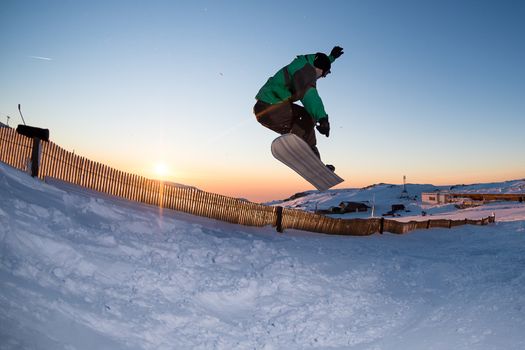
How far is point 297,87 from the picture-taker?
4.89m

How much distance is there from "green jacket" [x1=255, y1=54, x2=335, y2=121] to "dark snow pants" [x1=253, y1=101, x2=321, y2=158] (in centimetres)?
14

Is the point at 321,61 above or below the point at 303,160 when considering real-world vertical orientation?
above

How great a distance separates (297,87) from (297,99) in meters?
0.29

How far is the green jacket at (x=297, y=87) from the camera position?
482 cm

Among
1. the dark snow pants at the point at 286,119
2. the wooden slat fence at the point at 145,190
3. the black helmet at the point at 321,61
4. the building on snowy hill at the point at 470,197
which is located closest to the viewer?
the black helmet at the point at 321,61

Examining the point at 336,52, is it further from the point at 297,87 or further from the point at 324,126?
the point at 324,126

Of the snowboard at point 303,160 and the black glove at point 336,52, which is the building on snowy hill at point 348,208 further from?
the black glove at point 336,52

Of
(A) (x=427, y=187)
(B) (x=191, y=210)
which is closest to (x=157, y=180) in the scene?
(B) (x=191, y=210)

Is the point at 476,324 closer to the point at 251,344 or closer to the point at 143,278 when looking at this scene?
the point at 251,344

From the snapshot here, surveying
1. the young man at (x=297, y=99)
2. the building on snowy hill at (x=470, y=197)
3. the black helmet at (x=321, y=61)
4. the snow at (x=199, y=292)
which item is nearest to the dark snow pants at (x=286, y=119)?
the young man at (x=297, y=99)

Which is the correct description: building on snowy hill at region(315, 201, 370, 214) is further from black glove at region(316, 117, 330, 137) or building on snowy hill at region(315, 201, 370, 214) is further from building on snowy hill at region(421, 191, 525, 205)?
black glove at region(316, 117, 330, 137)

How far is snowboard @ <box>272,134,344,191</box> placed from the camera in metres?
5.52

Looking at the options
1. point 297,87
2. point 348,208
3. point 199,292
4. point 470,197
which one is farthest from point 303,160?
point 348,208

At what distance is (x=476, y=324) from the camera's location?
422 cm
